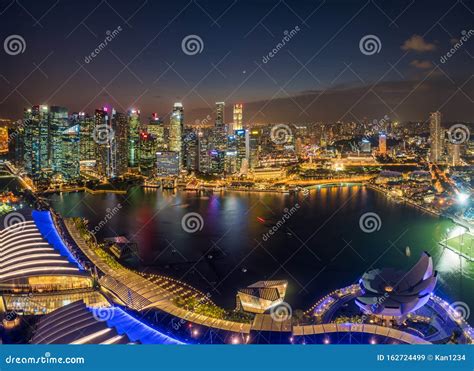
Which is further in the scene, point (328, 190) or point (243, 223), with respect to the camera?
point (328, 190)

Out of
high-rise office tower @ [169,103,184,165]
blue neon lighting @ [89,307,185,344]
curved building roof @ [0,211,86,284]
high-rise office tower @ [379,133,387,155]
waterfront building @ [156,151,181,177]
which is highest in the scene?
high-rise office tower @ [169,103,184,165]

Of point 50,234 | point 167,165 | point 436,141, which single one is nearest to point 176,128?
point 167,165

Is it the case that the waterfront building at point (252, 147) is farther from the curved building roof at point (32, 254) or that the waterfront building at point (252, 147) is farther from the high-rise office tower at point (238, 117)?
the curved building roof at point (32, 254)

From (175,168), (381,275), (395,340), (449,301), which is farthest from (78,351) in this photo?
(175,168)

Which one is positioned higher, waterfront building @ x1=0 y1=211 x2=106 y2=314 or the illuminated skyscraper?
the illuminated skyscraper

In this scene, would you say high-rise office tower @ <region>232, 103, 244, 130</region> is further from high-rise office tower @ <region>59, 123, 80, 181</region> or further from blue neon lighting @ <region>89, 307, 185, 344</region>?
blue neon lighting @ <region>89, 307, 185, 344</region>

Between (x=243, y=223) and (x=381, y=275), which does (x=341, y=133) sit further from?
(x=381, y=275)

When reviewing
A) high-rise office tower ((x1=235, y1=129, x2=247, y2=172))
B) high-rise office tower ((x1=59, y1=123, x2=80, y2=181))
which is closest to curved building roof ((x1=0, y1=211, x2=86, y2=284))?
high-rise office tower ((x1=59, y1=123, x2=80, y2=181))
